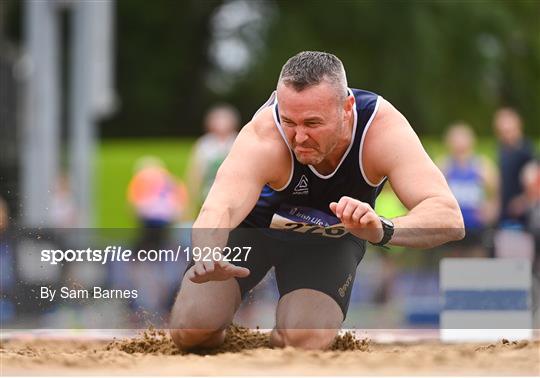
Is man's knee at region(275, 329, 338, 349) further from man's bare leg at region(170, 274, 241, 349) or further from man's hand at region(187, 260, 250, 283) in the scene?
man's hand at region(187, 260, 250, 283)

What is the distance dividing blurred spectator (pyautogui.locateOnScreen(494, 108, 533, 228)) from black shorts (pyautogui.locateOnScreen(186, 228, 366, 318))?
542 cm

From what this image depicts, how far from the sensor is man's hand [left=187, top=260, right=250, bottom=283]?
18.2 ft

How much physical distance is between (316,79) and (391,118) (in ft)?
1.62

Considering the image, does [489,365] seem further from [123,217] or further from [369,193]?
[123,217]

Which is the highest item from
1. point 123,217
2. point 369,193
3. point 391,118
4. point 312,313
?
point 391,118

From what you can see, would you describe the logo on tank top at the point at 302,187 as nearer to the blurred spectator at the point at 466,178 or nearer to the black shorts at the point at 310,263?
the black shorts at the point at 310,263

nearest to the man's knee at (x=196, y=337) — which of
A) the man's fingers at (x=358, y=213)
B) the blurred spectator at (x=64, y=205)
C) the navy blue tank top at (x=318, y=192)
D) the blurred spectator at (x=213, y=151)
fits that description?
the navy blue tank top at (x=318, y=192)

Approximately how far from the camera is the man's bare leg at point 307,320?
19.5ft

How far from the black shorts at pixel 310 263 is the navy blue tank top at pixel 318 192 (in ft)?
0.30

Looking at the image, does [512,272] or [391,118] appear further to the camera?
[512,272]

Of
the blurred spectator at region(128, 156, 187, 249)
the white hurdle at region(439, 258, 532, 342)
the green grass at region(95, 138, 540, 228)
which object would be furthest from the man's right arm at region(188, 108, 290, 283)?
the green grass at region(95, 138, 540, 228)

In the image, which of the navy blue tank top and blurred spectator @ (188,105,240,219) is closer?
the navy blue tank top

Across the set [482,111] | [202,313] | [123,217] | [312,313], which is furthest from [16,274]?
[482,111]

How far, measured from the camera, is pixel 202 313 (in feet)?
19.6
